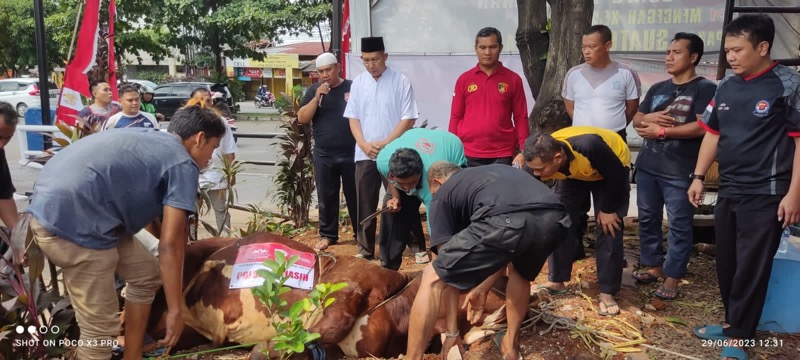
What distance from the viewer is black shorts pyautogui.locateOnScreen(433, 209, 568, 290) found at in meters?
2.98

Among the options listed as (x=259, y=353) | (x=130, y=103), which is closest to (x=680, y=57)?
(x=259, y=353)

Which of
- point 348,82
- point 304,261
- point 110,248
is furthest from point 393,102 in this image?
point 110,248

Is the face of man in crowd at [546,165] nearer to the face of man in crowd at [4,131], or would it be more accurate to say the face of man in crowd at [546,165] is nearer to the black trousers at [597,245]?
the black trousers at [597,245]

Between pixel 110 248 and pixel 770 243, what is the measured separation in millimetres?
3212

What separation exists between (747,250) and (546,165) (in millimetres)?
1109

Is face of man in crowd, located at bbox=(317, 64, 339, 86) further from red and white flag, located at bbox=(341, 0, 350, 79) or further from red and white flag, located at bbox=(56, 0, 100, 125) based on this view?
red and white flag, located at bbox=(56, 0, 100, 125)

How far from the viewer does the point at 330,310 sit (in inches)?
133

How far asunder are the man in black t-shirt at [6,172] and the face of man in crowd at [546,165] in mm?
2957

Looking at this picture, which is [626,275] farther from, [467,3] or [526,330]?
[467,3]

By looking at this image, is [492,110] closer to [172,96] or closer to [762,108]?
[762,108]

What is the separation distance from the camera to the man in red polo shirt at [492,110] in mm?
4988

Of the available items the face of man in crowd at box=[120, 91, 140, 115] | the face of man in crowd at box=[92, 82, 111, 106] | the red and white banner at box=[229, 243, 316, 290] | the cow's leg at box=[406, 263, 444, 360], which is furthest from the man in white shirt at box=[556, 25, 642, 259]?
the face of man in crowd at box=[92, 82, 111, 106]

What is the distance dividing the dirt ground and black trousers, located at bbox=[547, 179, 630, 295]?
15 centimetres

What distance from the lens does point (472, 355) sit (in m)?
3.33
